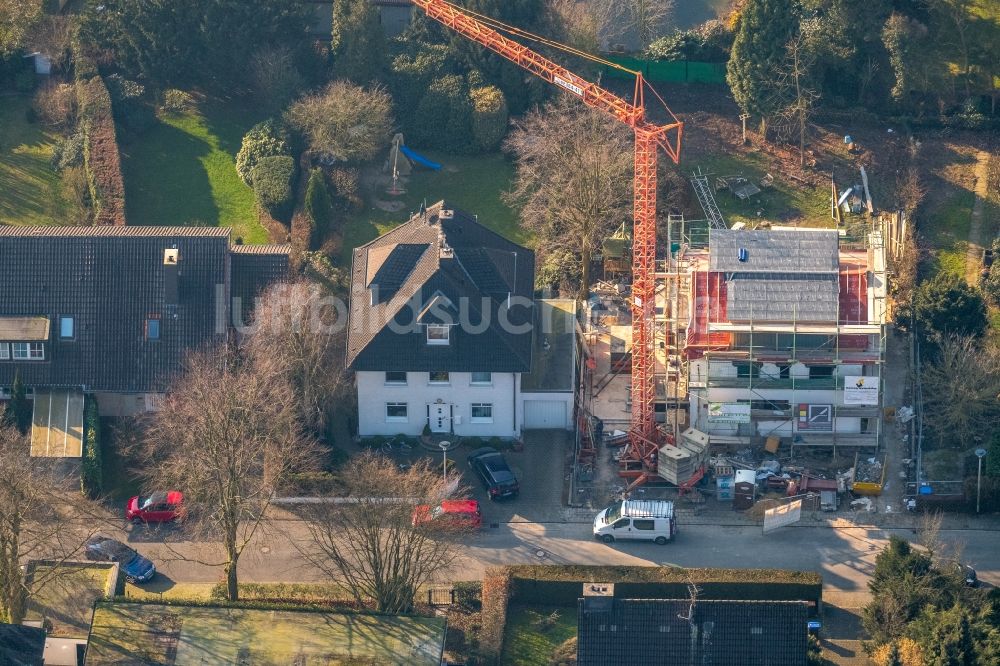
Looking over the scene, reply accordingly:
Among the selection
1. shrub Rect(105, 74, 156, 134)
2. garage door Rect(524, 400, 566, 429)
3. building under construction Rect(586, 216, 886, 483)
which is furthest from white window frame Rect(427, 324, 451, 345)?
shrub Rect(105, 74, 156, 134)

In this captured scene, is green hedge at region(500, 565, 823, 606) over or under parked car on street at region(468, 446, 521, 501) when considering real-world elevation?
under

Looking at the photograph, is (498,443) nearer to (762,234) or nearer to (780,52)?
(762,234)

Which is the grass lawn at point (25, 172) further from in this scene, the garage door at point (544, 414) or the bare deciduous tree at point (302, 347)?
the garage door at point (544, 414)

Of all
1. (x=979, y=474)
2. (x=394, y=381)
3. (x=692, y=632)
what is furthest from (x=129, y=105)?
(x=979, y=474)

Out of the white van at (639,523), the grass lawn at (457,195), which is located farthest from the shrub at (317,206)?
the white van at (639,523)

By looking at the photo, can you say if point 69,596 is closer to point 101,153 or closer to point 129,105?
point 101,153

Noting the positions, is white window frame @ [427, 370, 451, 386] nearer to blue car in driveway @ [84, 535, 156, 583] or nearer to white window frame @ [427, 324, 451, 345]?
white window frame @ [427, 324, 451, 345]

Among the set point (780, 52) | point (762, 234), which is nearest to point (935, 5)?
point (780, 52)
